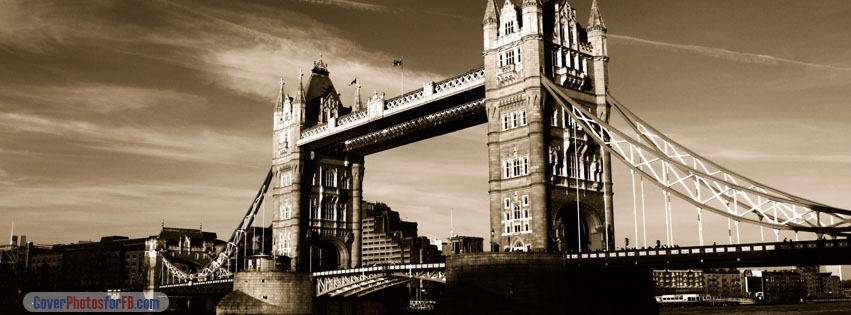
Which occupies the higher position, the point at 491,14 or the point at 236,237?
the point at 491,14

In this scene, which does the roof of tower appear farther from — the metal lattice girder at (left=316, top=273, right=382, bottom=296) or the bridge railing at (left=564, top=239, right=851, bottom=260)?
the bridge railing at (left=564, top=239, right=851, bottom=260)

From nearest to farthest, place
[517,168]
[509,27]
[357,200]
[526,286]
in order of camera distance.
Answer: [526,286] → [517,168] → [509,27] → [357,200]

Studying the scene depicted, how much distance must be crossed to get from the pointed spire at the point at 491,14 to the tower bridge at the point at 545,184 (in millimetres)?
106

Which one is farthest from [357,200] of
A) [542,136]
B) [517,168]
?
[542,136]

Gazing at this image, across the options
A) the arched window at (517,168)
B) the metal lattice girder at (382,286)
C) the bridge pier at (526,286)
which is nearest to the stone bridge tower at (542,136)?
the arched window at (517,168)

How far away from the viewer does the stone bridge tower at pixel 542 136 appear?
220 feet

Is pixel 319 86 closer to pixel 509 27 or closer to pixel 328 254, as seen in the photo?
pixel 328 254

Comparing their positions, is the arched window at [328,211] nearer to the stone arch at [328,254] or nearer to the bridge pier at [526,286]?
the stone arch at [328,254]

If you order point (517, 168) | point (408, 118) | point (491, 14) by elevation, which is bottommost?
point (517, 168)

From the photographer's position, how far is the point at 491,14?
73.4m

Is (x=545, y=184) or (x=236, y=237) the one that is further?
(x=236, y=237)

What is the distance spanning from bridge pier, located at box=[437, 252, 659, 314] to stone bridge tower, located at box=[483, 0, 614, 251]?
3432 millimetres

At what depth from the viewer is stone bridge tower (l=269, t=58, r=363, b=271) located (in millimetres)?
100375

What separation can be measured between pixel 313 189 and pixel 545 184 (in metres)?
42.8
